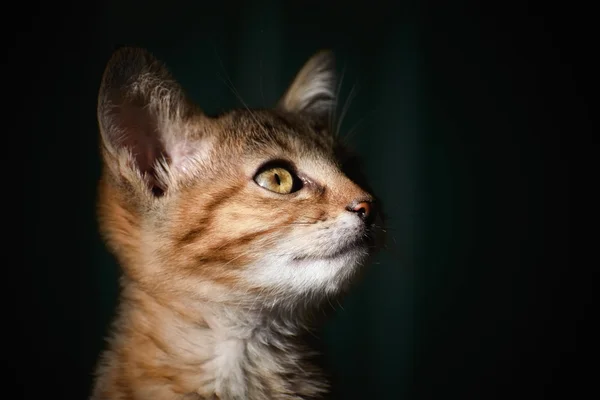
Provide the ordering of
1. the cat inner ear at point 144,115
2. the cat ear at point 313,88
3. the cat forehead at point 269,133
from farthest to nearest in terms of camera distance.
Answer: the cat ear at point 313,88, the cat forehead at point 269,133, the cat inner ear at point 144,115

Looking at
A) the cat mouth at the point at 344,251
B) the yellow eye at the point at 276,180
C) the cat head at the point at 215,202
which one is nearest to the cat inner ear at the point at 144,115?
the cat head at the point at 215,202

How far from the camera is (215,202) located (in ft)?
2.59

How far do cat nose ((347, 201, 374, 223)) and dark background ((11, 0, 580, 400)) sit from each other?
1.72 ft

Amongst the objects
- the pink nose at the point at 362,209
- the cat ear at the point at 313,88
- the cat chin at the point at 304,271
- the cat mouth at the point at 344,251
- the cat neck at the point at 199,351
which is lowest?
the cat neck at the point at 199,351

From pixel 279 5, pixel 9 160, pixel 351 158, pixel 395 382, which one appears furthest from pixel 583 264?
pixel 9 160

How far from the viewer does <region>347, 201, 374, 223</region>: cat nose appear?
76cm

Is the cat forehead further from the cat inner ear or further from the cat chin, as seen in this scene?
the cat chin

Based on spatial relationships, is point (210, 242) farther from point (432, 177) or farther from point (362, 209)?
point (432, 177)

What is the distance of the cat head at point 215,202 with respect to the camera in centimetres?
74

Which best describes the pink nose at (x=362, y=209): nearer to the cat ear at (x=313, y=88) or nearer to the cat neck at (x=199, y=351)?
the cat neck at (x=199, y=351)

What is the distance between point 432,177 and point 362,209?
82 cm

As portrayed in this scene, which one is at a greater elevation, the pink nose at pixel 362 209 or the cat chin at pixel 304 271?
the pink nose at pixel 362 209

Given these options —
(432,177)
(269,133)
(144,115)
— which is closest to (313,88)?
(269,133)

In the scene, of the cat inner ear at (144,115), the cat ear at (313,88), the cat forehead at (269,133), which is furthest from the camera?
the cat ear at (313,88)
